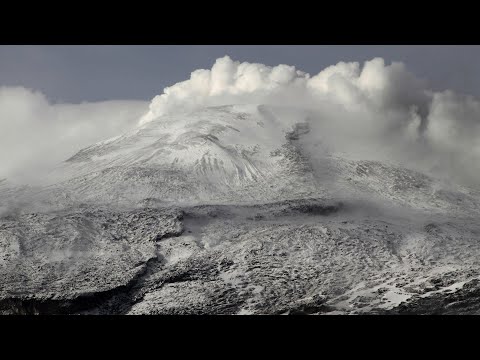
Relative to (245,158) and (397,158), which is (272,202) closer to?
(245,158)

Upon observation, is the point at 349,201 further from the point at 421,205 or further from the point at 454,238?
the point at 454,238

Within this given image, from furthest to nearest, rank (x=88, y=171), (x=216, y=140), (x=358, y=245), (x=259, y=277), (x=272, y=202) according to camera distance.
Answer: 1. (x=216, y=140)
2. (x=88, y=171)
3. (x=272, y=202)
4. (x=358, y=245)
5. (x=259, y=277)

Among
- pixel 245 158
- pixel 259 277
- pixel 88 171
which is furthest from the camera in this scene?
pixel 245 158

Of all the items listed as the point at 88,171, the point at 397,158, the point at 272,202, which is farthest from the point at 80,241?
the point at 397,158

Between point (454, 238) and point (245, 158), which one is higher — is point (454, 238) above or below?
below
